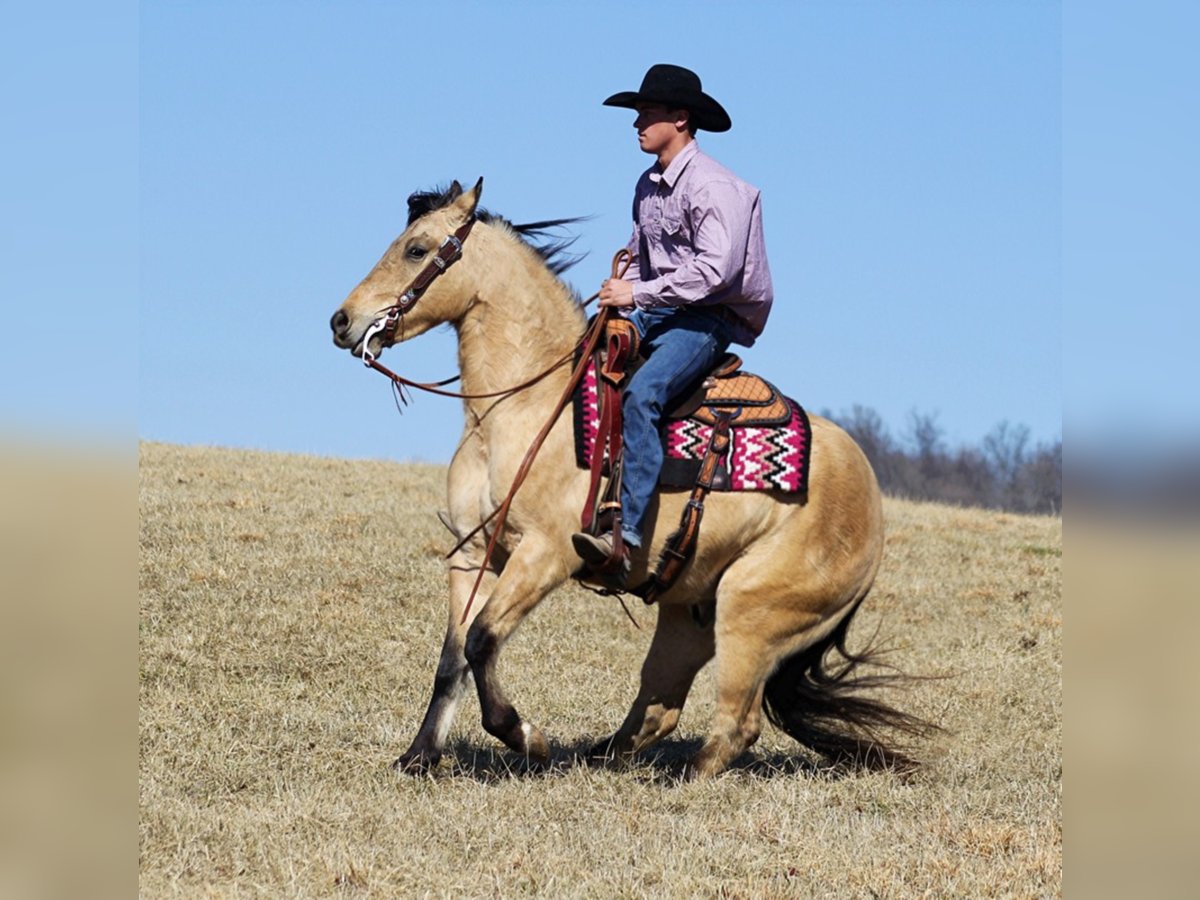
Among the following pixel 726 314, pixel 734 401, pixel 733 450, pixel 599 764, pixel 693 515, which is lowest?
pixel 599 764

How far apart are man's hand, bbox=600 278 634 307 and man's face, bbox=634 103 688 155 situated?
719 millimetres

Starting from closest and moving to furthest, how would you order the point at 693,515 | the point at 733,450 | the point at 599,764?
the point at 693,515 < the point at 733,450 < the point at 599,764

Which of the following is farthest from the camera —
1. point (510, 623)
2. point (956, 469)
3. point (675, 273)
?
point (956, 469)

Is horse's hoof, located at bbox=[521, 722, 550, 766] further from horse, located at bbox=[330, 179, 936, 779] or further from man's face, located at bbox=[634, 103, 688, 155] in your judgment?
man's face, located at bbox=[634, 103, 688, 155]

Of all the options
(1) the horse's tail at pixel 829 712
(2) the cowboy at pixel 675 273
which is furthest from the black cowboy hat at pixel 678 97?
(1) the horse's tail at pixel 829 712

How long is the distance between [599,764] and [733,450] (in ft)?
6.36

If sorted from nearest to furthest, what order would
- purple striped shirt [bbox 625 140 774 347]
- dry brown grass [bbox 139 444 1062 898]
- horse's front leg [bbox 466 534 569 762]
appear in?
1. dry brown grass [bbox 139 444 1062 898]
2. horse's front leg [bbox 466 534 569 762]
3. purple striped shirt [bbox 625 140 774 347]

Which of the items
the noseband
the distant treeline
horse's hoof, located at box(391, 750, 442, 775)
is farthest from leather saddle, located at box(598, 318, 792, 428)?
the distant treeline

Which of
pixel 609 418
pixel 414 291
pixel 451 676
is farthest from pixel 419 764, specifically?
pixel 414 291

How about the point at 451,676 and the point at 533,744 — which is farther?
the point at 451,676

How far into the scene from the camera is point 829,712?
26.5 ft

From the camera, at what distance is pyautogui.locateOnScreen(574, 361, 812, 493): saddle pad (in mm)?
7379

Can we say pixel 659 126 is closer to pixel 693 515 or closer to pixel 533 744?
pixel 693 515
